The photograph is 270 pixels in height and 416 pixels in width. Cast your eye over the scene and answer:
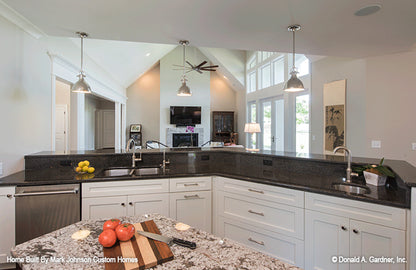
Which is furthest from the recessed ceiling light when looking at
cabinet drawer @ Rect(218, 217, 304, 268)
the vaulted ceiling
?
cabinet drawer @ Rect(218, 217, 304, 268)

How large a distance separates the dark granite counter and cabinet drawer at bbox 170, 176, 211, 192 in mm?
49

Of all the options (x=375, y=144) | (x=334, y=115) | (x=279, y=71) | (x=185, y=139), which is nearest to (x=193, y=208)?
(x=375, y=144)

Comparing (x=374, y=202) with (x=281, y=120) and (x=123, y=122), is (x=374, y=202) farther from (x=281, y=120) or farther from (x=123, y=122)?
(x=123, y=122)

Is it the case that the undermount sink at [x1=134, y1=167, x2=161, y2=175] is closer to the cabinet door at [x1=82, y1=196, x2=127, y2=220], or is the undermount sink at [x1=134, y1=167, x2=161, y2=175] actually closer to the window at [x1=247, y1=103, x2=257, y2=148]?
the cabinet door at [x1=82, y1=196, x2=127, y2=220]

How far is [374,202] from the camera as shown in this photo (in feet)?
4.73

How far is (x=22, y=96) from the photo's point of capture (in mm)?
2307

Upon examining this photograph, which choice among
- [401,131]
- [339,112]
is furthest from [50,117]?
[401,131]

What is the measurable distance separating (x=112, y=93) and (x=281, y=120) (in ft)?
17.4

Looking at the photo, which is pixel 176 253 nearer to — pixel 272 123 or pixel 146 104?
pixel 272 123

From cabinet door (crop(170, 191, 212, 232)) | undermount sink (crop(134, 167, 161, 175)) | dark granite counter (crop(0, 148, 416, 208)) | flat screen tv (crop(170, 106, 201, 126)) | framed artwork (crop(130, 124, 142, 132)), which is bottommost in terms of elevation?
cabinet door (crop(170, 191, 212, 232))

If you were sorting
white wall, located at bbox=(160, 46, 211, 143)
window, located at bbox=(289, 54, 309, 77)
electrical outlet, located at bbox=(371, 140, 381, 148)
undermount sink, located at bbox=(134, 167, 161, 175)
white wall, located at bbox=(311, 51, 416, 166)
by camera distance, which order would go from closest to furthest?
1. undermount sink, located at bbox=(134, 167, 161, 175)
2. white wall, located at bbox=(311, 51, 416, 166)
3. electrical outlet, located at bbox=(371, 140, 381, 148)
4. window, located at bbox=(289, 54, 309, 77)
5. white wall, located at bbox=(160, 46, 211, 143)

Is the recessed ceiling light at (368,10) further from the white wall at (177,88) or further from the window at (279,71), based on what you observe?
the white wall at (177,88)

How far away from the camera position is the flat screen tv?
8797mm

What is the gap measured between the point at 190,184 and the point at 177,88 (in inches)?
289
